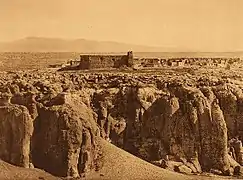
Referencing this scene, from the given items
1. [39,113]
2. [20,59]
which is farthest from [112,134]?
[20,59]

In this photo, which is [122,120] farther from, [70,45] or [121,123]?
[70,45]

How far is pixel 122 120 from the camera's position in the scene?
4372 cm

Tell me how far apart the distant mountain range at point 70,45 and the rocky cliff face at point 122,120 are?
→ 79.7 meters

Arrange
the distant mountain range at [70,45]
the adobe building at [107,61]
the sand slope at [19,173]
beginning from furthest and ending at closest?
1. the distant mountain range at [70,45]
2. the adobe building at [107,61]
3. the sand slope at [19,173]

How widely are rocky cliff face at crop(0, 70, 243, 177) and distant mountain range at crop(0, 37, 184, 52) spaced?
79.7m

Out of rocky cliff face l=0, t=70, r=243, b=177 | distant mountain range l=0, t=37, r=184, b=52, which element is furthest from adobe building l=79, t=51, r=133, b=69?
distant mountain range l=0, t=37, r=184, b=52

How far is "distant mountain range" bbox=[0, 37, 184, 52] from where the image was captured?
127m

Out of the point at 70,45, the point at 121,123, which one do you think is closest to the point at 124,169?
the point at 121,123

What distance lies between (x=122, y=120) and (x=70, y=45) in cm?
8920

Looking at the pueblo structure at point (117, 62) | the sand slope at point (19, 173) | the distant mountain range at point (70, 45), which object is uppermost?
the pueblo structure at point (117, 62)

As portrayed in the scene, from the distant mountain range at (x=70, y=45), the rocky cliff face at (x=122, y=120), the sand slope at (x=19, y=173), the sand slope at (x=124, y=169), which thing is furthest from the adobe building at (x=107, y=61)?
the distant mountain range at (x=70, y=45)

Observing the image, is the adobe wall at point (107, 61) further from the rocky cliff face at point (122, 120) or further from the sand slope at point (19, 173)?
the sand slope at point (19, 173)

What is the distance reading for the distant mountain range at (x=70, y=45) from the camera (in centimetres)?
12738

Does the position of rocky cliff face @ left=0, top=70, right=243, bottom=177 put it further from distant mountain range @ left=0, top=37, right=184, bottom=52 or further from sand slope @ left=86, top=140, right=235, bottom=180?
distant mountain range @ left=0, top=37, right=184, bottom=52
